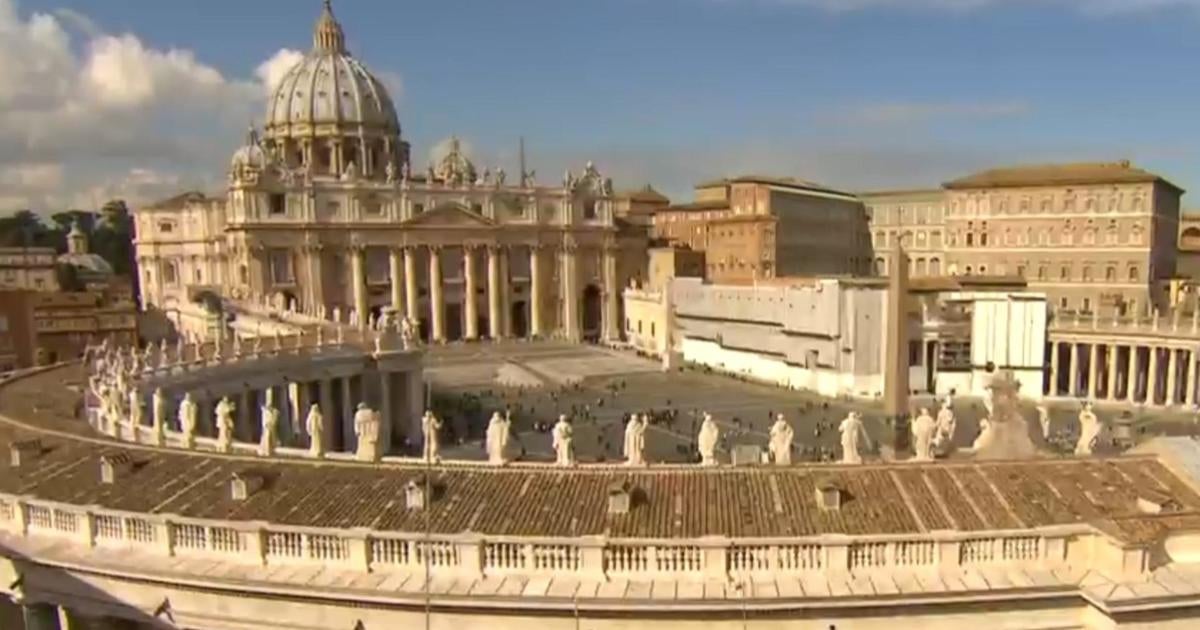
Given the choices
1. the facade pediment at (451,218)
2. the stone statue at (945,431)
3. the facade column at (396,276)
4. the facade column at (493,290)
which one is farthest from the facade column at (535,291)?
the stone statue at (945,431)

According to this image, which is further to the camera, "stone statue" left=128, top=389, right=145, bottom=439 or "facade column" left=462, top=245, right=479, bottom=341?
"facade column" left=462, top=245, right=479, bottom=341

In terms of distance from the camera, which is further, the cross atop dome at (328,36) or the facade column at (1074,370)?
the cross atop dome at (328,36)

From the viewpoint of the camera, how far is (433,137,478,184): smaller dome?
11706cm

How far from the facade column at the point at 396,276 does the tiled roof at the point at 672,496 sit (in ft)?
264

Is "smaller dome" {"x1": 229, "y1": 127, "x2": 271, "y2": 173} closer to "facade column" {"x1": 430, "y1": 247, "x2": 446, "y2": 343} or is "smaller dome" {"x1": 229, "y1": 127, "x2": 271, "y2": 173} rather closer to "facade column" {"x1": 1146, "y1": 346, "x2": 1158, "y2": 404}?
"facade column" {"x1": 430, "y1": 247, "x2": 446, "y2": 343}

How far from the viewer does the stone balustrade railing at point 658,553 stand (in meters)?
16.4

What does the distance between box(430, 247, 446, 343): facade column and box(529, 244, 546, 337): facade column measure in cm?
1072

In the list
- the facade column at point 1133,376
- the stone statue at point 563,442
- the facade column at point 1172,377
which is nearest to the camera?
the stone statue at point 563,442

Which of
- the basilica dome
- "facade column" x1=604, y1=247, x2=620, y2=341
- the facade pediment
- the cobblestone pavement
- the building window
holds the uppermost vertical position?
the basilica dome

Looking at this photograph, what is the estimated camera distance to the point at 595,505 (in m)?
18.1

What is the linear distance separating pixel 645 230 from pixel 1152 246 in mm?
56768

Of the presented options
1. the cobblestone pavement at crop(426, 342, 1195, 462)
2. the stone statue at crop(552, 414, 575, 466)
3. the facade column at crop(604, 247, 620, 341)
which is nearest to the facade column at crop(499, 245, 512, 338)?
the facade column at crop(604, 247, 620, 341)

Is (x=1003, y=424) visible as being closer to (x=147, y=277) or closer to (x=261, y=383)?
(x=261, y=383)

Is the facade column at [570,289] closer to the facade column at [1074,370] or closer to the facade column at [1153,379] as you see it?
the facade column at [1074,370]
